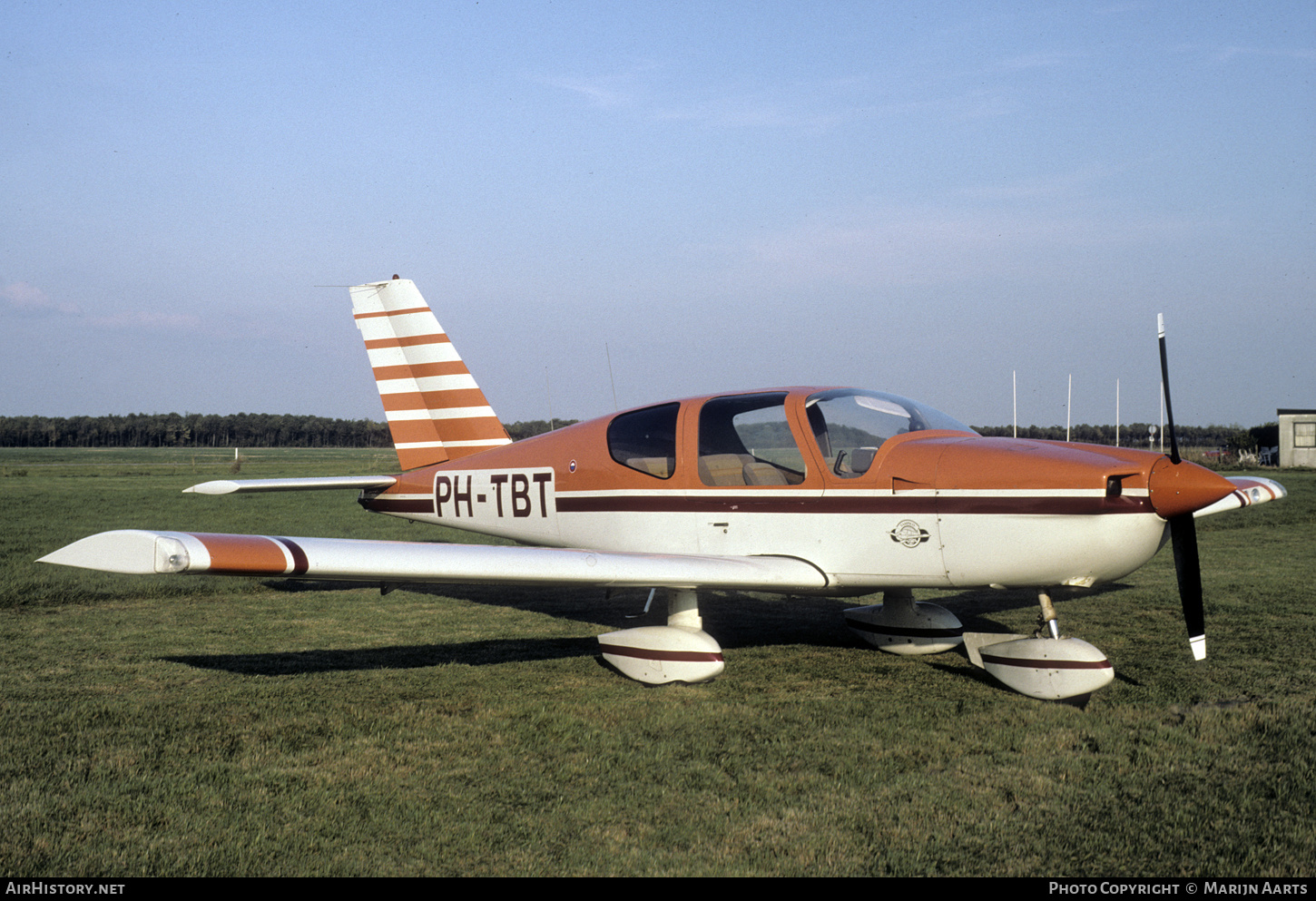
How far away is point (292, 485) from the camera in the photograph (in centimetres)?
826

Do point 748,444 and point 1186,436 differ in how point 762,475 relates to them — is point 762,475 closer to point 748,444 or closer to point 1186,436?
point 748,444

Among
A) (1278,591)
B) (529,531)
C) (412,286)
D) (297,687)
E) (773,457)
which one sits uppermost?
(412,286)

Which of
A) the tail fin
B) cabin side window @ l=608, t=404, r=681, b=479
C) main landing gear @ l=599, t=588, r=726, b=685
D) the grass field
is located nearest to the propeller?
the grass field

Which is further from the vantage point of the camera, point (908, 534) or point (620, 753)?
point (908, 534)

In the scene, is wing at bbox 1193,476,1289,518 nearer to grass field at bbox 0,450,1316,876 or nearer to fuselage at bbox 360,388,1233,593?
grass field at bbox 0,450,1316,876

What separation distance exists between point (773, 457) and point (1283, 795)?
3465 millimetres

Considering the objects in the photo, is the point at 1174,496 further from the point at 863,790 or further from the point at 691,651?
the point at 691,651

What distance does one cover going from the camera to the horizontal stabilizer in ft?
25.1

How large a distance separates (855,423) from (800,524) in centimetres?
81

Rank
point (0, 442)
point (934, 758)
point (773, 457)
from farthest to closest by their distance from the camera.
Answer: point (0, 442), point (773, 457), point (934, 758)

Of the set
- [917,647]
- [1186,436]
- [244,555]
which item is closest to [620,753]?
[244,555]

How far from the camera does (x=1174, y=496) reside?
16.8 feet

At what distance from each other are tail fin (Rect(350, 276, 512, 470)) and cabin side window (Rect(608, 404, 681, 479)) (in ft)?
7.19

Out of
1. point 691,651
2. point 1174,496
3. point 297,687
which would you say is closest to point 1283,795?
point 1174,496
